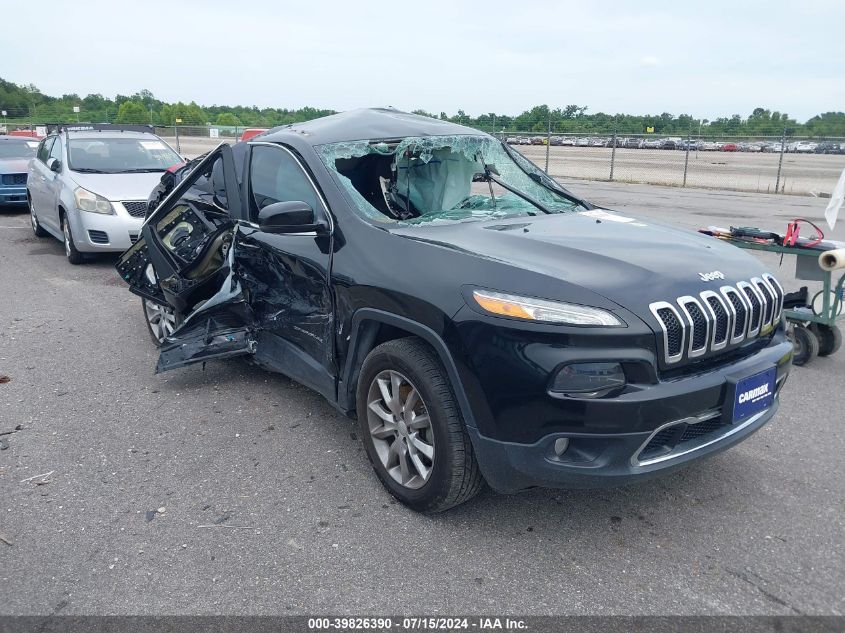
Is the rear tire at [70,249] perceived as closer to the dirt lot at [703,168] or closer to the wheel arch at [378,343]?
the wheel arch at [378,343]

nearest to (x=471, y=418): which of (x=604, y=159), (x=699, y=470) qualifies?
(x=699, y=470)

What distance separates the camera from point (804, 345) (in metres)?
5.24

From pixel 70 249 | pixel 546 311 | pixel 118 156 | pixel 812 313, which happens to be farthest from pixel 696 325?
pixel 118 156

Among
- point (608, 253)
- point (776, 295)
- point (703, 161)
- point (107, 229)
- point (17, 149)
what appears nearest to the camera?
point (608, 253)

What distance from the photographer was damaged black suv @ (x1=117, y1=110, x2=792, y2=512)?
2670 mm

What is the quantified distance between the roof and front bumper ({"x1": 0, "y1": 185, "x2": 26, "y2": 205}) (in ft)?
37.1

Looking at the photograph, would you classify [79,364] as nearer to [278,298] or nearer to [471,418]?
[278,298]

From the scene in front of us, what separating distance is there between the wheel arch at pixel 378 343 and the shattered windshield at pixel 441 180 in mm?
695

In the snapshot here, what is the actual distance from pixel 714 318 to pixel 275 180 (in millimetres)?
2642

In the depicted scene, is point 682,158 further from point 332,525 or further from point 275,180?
point 332,525

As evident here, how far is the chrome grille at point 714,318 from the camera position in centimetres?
273

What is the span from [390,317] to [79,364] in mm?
3330

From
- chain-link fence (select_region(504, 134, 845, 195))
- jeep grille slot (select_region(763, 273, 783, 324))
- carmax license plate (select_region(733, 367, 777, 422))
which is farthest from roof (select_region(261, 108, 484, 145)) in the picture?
chain-link fence (select_region(504, 134, 845, 195))

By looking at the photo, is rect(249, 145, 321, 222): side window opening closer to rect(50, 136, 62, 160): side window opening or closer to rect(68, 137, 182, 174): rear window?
rect(68, 137, 182, 174): rear window
